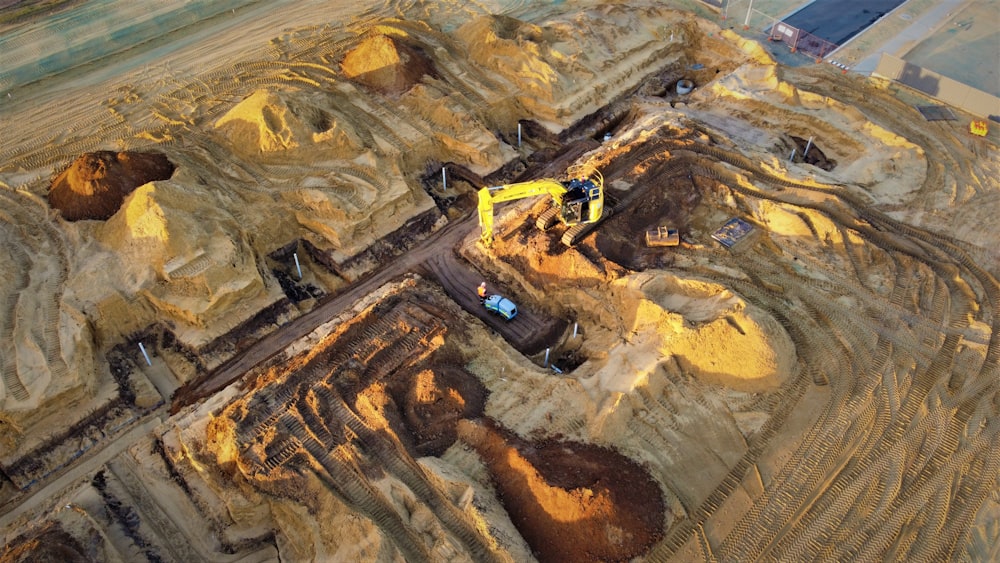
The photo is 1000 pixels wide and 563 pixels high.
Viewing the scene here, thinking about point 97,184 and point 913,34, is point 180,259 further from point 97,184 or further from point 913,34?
point 913,34

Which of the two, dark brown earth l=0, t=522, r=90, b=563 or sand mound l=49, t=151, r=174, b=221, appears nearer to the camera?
dark brown earth l=0, t=522, r=90, b=563

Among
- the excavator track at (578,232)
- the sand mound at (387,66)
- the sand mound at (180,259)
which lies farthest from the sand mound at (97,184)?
the excavator track at (578,232)

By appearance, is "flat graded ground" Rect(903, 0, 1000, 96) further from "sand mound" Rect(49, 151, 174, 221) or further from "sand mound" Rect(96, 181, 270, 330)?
"sand mound" Rect(49, 151, 174, 221)

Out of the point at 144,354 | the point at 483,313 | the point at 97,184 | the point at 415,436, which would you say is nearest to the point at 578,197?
the point at 483,313

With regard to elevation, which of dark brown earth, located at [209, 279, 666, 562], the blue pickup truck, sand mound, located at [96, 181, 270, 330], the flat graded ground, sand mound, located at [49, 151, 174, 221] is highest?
sand mound, located at [49, 151, 174, 221]

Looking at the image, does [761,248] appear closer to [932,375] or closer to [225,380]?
[932,375]

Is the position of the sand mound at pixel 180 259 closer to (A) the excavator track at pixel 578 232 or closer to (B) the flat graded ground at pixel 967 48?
(A) the excavator track at pixel 578 232

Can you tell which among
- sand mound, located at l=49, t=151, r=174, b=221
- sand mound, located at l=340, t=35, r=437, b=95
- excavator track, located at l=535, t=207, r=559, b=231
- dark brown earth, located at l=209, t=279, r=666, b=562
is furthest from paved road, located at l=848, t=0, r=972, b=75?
sand mound, located at l=49, t=151, r=174, b=221
